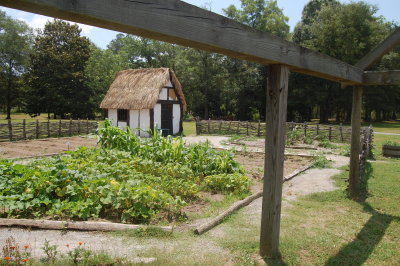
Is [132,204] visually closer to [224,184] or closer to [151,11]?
[224,184]

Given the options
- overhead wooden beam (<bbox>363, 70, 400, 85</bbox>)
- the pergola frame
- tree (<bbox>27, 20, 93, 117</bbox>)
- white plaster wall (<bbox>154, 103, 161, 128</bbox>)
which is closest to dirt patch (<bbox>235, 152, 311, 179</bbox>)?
overhead wooden beam (<bbox>363, 70, 400, 85</bbox>)

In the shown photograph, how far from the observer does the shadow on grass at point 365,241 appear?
384 cm

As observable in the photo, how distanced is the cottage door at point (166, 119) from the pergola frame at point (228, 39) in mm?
17076

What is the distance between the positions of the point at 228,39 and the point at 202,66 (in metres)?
34.5

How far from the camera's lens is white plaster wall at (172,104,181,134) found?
22.4 m

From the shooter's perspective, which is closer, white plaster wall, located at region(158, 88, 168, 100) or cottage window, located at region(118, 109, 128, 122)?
white plaster wall, located at region(158, 88, 168, 100)

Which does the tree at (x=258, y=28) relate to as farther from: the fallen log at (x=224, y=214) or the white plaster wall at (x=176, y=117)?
the fallen log at (x=224, y=214)

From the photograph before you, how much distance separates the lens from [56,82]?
123 ft

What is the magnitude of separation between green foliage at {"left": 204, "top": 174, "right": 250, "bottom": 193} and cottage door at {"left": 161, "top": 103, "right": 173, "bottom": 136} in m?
14.5

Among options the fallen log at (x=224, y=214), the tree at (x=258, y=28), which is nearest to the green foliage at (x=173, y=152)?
the fallen log at (x=224, y=214)

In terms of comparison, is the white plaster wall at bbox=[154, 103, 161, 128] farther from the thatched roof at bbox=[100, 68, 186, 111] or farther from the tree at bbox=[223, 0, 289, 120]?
the tree at bbox=[223, 0, 289, 120]

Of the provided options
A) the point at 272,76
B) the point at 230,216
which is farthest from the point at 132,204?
the point at 272,76

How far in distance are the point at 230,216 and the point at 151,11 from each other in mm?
4027

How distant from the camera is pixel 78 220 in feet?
16.0
